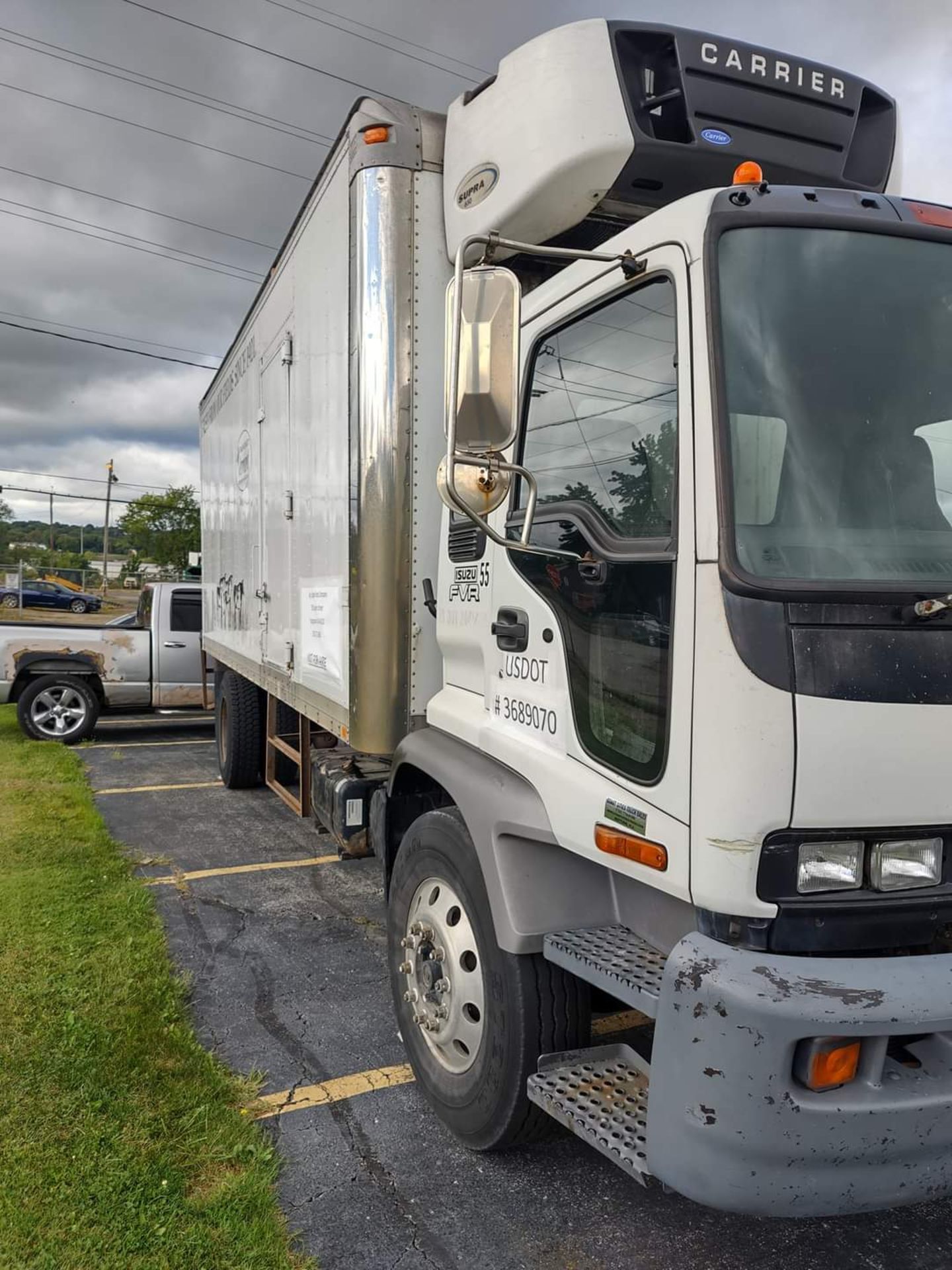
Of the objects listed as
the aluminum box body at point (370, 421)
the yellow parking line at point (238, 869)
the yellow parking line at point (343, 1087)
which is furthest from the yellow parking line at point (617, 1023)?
the yellow parking line at point (238, 869)

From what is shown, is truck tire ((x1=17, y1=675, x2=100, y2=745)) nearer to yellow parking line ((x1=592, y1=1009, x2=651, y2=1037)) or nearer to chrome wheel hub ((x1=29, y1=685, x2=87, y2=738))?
chrome wheel hub ((x1=29, y1=685, x2=87, y2=738))

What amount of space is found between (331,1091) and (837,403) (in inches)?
117

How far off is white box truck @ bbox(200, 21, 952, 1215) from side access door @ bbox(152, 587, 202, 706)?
26.7 feet

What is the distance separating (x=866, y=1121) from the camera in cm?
185

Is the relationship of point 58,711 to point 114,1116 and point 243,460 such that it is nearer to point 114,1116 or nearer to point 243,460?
point 243,460

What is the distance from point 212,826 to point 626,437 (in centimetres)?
589

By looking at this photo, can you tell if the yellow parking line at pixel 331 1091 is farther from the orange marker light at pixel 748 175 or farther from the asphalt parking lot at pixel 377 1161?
the orange marker light at pixel 748 175

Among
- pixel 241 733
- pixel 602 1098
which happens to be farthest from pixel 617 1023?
pixel 241 733

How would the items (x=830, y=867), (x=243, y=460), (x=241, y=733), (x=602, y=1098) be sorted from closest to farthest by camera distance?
(x=830, y=867), (x=602, y=1098), (x=243, y=460), (x=241, y=733)

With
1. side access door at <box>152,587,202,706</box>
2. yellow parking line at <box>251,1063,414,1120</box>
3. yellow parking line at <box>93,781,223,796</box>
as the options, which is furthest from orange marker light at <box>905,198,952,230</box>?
side access door at <box>152,587,202,706</box>

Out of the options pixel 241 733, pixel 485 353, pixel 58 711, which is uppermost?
pixel 485 353

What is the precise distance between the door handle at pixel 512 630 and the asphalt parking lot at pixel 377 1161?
5.62ft

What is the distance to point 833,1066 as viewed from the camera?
187 centimetres

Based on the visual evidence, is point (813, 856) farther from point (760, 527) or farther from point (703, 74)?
point (703, 74)
